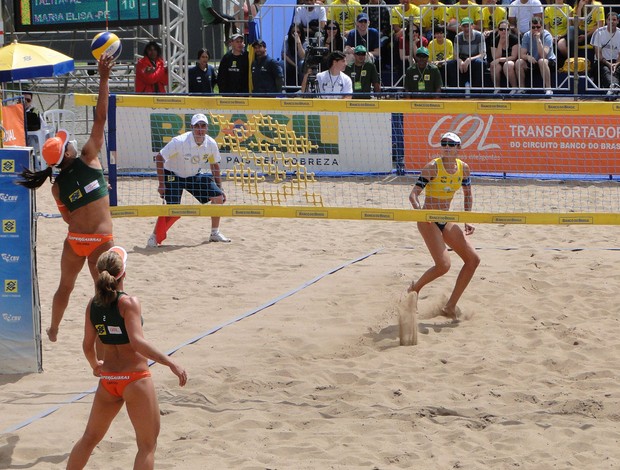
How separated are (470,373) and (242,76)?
32.9 feet

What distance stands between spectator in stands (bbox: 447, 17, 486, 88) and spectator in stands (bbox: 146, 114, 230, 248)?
5751 millimetres

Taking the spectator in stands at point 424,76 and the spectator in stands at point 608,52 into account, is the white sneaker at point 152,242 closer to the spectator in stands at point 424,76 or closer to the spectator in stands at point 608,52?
the spectator in stands at point 424,76

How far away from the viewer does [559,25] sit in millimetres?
16328

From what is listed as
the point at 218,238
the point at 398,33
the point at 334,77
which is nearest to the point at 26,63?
the point at 334,77

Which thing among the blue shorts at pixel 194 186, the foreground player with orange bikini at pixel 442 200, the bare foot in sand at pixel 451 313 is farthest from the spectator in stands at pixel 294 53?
the bare foot in sand at pixel 451 313

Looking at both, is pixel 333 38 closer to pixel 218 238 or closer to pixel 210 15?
pixel 210 15

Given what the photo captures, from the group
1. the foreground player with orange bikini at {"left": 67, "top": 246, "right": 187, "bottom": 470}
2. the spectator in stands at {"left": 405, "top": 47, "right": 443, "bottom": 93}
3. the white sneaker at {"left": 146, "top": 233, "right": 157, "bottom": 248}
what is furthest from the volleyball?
the spectator in stands at {"left": 405, "top": 47, "right": 443, "bottom": 93}

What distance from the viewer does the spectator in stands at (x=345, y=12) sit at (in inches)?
674

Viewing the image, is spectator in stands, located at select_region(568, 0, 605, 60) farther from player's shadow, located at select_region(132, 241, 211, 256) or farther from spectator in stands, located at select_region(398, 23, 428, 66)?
player's shadow, located at select_region(132, 241, 211, 256)

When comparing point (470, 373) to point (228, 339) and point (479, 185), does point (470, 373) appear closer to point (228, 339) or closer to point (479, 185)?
point (228, 339)

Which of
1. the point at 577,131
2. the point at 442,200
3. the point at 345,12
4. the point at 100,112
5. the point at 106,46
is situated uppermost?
the point at 345,12

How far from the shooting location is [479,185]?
14789 mm

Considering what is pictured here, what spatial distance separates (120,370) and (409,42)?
12.2 m

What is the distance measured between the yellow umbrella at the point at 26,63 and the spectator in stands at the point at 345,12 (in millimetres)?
4518
